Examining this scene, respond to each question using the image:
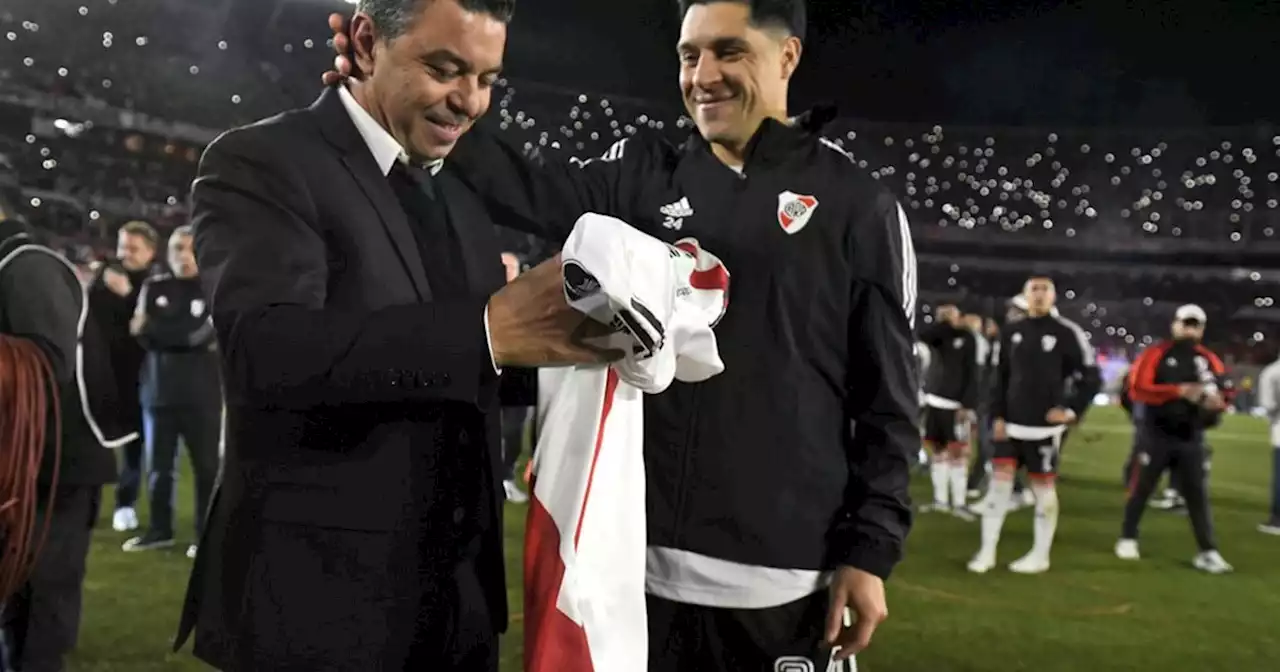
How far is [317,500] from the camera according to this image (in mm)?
878

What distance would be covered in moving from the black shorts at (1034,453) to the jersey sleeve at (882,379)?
3.42 m

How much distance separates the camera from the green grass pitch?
306cm

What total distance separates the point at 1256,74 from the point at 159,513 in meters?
5.36

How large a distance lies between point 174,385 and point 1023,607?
12.1ft

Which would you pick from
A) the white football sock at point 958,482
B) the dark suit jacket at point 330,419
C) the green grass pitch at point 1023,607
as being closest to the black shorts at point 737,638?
the dark suit jacket at point 330,419

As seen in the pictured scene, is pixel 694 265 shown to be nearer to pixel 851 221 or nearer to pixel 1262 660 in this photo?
pixel 851 221

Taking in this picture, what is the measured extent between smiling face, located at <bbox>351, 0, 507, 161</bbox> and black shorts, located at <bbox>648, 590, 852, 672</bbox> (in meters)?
0.70

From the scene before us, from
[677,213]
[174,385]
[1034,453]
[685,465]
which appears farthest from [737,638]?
[1034,453]

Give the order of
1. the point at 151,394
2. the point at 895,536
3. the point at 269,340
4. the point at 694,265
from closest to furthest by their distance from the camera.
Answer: the point at 269,340
the point at 694,265
the point at 895,536
the point at 151,394

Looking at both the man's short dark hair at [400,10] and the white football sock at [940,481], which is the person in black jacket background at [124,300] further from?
the white football sock at [940,481]

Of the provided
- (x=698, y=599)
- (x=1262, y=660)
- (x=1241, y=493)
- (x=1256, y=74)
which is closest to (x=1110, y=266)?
(x=1241, y=493)

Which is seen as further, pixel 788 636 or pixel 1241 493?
pixel 1241 493

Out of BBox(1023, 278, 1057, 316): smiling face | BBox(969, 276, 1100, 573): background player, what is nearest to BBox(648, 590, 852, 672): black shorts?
BBox(969, 276, 1100, 573): background player

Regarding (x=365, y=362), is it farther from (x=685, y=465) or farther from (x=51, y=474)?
(x=51, y=474)
